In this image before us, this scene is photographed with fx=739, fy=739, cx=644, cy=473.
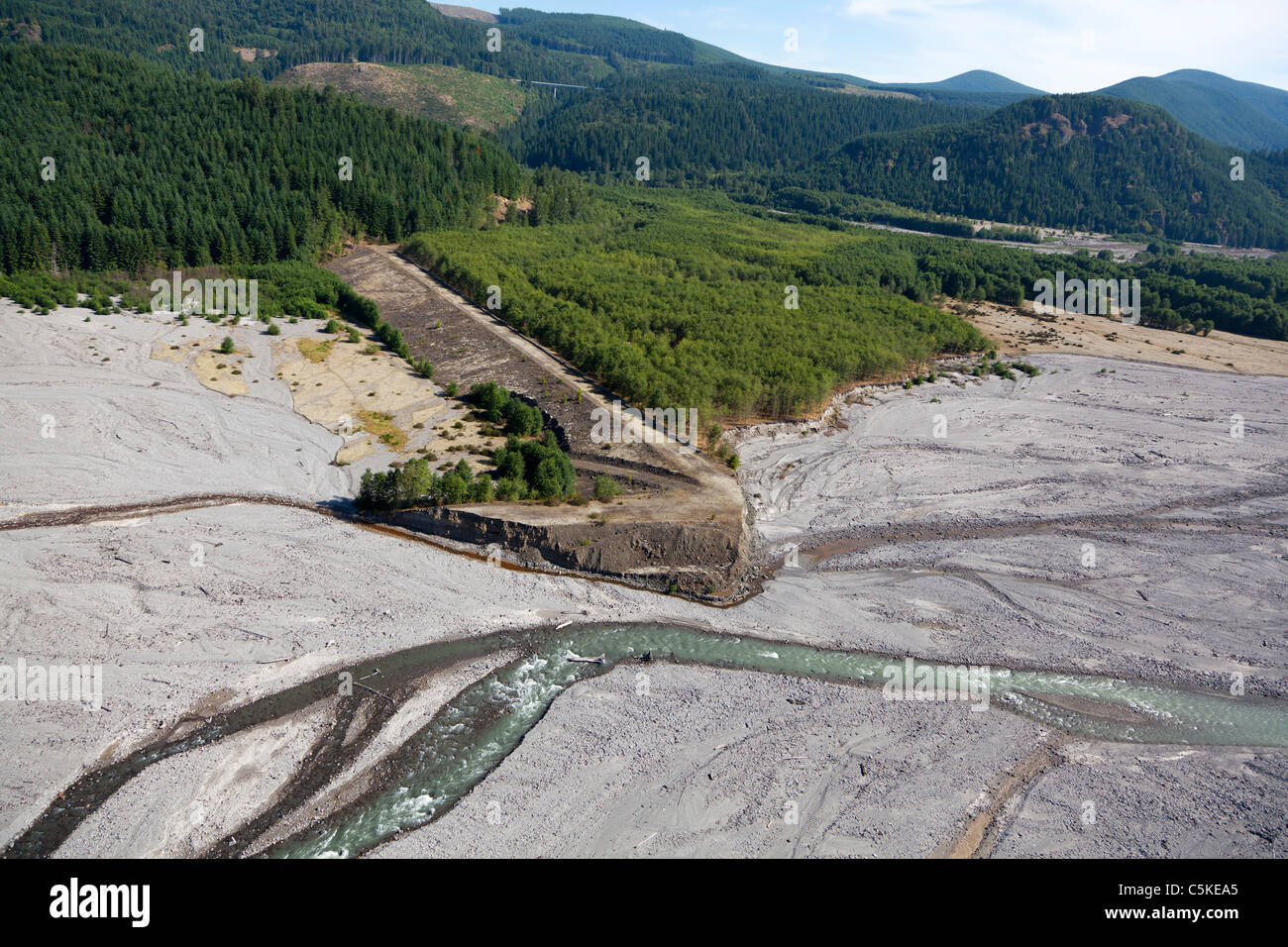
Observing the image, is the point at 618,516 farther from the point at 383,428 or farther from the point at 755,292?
the point at 755,292

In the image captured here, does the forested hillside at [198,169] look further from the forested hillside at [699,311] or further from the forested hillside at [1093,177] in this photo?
the forested hillside at [1093,177]

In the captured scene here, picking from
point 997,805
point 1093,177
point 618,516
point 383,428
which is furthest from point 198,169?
point 1093,177

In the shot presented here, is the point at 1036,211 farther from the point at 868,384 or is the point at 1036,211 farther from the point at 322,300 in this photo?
the point at 322,300

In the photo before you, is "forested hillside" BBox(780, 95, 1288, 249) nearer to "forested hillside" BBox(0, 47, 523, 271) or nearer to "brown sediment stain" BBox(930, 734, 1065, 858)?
"forested hillside" BBox(0, 47, 523, 271)

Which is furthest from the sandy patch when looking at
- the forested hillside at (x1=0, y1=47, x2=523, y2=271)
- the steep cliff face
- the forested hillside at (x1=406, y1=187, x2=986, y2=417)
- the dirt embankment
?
the forested hillside at (x1=0, y1=47, x2=523, y2=271)

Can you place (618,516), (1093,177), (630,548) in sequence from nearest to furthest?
(630,548), (618,516), (1093,177)

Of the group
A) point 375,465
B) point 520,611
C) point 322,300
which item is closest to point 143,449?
point 375,465
